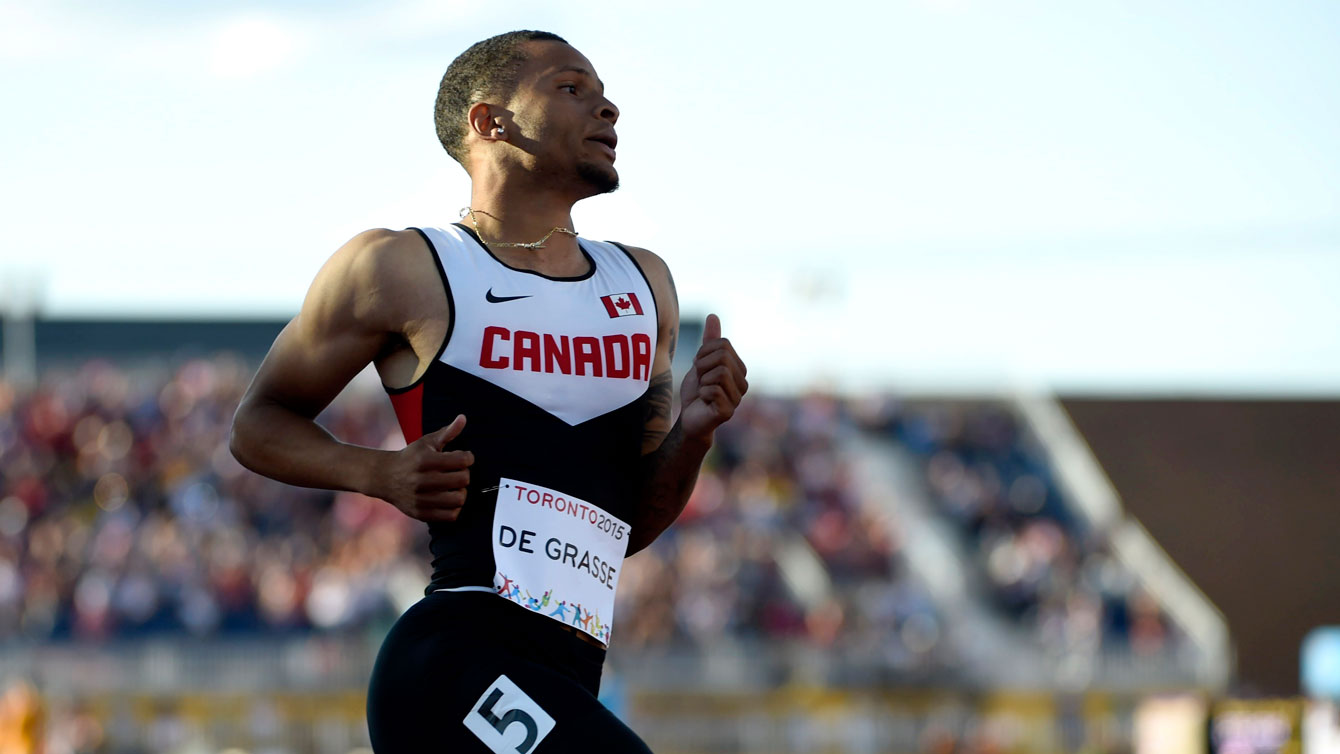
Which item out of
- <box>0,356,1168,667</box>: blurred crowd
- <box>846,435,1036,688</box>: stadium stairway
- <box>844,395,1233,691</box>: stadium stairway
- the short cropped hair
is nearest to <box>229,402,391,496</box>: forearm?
the short cropped hair

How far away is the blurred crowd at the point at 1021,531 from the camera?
807 inches

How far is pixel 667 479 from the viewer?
13.6 feet

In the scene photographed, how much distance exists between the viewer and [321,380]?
400 cm

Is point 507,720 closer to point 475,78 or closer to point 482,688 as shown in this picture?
point 482,688

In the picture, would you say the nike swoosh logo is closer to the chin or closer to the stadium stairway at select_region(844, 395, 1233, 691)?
the chin

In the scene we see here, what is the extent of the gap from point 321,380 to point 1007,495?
2048cm

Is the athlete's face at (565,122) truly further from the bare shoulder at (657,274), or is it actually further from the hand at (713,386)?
the hand at (713,386)

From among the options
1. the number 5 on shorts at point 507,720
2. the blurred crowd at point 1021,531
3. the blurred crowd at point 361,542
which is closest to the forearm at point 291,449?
the number 5 on shorts at point 507,720

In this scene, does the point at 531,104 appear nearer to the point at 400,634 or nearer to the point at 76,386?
the point at 400,634

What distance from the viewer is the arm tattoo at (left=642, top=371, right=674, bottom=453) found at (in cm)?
423

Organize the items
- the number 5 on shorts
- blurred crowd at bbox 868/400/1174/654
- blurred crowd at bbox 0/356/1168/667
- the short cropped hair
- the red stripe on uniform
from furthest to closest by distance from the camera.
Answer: blurred crowd at bbox 868/400/1174/654 < blurred crowd at bbox 0/356/1168/667 < the short cropped hair < the red stripe on uniform < the number 5 on shorts

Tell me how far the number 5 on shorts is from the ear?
133 cm

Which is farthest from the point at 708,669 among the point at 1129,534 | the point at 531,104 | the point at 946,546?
the point at 531,104

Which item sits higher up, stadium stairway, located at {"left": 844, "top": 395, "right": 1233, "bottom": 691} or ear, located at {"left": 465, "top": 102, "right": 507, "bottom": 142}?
stadium stairway, located at {"left": 844, "top": 395, "right": 1233, "bottom": 691}
